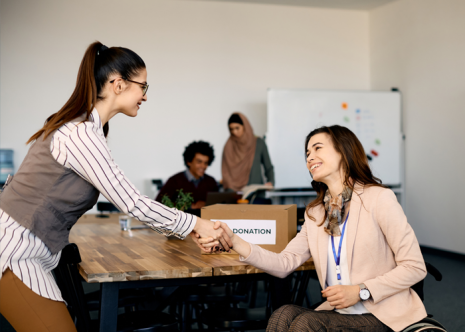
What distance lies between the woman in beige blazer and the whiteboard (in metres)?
4.00

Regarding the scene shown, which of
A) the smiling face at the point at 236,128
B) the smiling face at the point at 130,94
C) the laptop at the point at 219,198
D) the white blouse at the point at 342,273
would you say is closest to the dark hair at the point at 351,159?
the white blouse at the point at 342,273

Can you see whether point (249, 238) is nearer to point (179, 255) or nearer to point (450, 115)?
point (179, 255)

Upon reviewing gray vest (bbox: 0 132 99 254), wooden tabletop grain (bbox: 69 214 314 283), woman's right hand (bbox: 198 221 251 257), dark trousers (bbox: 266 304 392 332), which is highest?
gray vest (bbox: 0 132 99 254)

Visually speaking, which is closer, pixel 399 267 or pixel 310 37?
pixel 399 267

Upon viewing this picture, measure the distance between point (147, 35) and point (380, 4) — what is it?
10.7ft

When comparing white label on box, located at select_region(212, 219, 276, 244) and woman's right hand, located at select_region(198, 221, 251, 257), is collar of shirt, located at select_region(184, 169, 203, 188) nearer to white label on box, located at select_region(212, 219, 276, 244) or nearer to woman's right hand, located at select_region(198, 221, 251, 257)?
white label on box, located at select_region(212, 219, 276, 244)

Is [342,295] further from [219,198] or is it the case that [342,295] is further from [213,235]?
[219,198]

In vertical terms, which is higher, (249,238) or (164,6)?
(164,6)

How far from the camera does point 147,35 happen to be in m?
5.83

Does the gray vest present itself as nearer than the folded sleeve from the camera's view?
Yes

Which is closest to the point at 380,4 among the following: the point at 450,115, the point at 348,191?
the point at 450,115

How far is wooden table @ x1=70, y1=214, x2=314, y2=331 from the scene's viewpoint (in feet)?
4.74

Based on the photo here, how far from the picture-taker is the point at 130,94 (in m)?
1.37

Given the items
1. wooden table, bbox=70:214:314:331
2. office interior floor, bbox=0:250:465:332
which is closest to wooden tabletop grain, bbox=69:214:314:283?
wooden table, bbox=70:214:314:331
